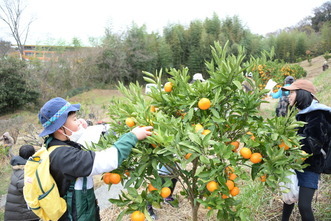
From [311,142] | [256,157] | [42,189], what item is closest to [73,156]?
[42,189]

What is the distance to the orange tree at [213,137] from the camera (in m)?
1.14

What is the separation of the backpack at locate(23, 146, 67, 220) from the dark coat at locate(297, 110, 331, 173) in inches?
66.7

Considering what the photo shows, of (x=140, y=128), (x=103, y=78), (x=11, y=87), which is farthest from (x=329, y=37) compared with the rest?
(x=140, y=128)

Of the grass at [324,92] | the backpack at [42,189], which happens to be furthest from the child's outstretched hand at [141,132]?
the grass at [324,92]

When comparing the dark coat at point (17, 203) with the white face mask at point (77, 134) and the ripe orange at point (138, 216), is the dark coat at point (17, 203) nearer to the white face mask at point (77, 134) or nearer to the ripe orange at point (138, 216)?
the white face mask at point (77, 134)

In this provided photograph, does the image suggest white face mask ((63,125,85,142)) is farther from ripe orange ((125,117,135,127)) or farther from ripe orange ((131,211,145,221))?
ripe orange ((131,211,145,221))

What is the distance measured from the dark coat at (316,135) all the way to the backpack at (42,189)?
1.69m

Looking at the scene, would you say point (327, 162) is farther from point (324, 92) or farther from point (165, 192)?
point (324, 92)

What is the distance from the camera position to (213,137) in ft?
4.40

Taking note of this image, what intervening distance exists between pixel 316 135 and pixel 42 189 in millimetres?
1812

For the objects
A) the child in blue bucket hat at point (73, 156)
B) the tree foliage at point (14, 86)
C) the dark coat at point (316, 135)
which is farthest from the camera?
the tree foliage at point (14, 86)

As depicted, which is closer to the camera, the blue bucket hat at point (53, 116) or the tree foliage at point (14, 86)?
the blue bucket hat at point (53, 116)

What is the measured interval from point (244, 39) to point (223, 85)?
66.4 feet

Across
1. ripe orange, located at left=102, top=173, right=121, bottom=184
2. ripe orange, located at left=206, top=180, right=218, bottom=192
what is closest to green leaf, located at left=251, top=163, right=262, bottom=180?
ripe orange, located at left=206, top=180, right=218, bottom=192
